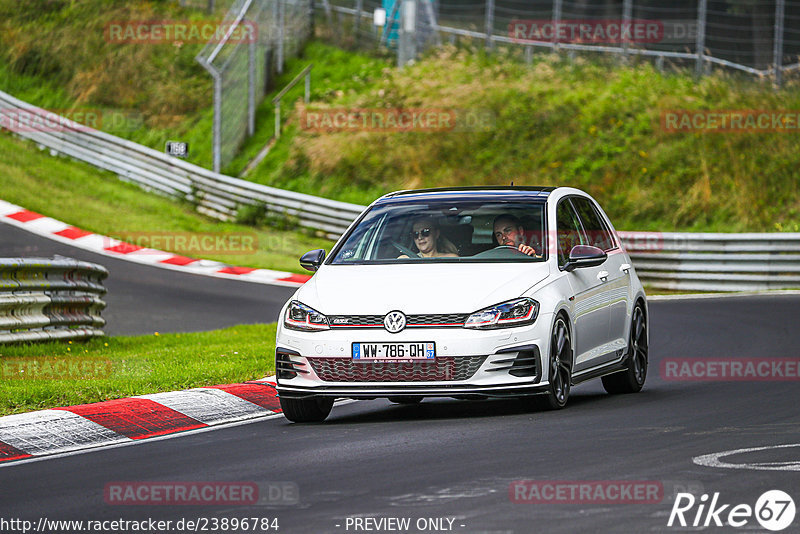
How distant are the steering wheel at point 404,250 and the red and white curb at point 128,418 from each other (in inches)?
63.6

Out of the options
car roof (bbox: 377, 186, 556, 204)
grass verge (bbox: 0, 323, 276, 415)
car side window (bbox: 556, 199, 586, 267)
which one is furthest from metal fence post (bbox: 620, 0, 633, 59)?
car roof (bbox: 377, 186, 556, 204)

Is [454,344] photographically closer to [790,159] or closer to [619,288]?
[619,288]

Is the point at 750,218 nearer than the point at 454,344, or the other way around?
the point at 454,344

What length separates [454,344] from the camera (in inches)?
371

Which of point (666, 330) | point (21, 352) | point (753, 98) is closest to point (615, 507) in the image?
point (21, 352)

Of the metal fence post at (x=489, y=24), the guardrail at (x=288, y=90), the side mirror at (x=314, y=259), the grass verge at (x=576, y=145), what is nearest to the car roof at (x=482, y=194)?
the side mirror at (x=314, y=259)

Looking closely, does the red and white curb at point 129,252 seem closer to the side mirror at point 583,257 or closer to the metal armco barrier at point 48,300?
the metal armco barrier at point 48,300

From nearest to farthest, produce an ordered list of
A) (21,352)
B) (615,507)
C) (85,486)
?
(615,507), (85,486), (21,352)

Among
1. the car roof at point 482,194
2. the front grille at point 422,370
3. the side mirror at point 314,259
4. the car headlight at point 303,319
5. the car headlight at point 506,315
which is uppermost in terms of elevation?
the car roof at point 482,194

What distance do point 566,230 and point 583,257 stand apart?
0.68 metres

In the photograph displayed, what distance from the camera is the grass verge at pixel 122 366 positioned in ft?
35.1

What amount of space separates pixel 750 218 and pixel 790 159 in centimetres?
202

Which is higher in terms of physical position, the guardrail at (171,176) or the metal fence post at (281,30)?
the metal fence post at (281,30)

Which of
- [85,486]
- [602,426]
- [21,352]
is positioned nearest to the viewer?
[85,486]
